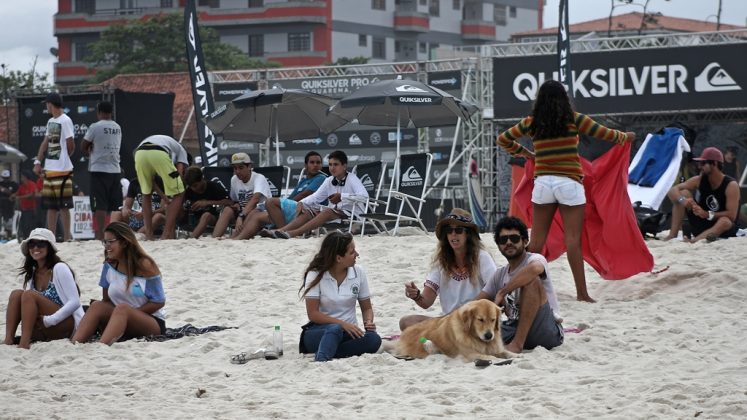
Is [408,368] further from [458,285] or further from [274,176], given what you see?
[274,176]

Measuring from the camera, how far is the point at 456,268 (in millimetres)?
7223

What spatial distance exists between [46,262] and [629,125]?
598 inches

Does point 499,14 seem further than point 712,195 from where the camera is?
Yes

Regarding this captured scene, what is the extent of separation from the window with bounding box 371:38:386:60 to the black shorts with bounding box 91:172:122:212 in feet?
209

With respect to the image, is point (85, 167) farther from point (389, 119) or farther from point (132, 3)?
point (132, 3)

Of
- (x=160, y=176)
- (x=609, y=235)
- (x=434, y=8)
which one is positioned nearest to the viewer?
(x=609, y=235)

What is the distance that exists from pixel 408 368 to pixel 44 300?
2.69 metres

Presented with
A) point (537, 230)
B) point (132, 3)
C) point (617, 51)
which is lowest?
point (537, 230)

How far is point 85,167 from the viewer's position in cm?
2108

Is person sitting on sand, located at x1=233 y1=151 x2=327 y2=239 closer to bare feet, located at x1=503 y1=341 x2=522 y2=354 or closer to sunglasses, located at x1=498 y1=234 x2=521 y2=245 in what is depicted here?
sunglasses, located at x1=498 y1=234 x2=521 y2=245

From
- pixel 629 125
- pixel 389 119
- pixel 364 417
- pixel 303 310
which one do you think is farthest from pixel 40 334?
pixel 629 125

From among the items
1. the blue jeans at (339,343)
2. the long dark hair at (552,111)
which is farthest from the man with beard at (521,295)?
the long dark hair at (552,111)

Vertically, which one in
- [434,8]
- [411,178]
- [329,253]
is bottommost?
[329,253]

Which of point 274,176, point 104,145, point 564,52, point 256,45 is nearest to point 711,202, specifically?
point 274,176
